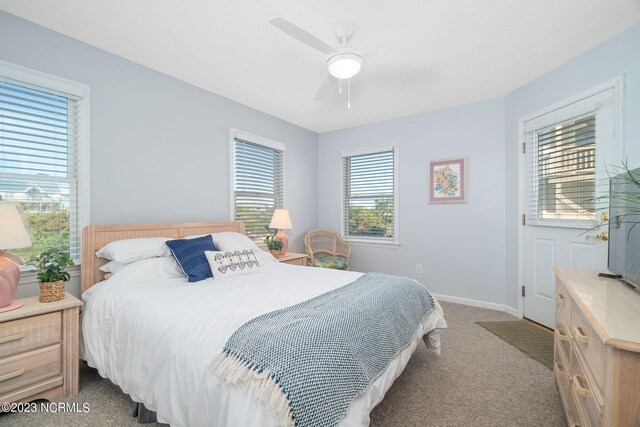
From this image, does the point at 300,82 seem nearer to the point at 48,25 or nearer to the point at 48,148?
the point at 48,25

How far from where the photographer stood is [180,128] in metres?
3.09

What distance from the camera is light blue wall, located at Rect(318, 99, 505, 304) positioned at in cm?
365

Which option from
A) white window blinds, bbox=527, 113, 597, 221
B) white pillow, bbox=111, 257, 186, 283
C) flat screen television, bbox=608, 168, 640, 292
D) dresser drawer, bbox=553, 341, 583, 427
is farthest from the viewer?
white window blinds, bbox=527, 113, 597, 221

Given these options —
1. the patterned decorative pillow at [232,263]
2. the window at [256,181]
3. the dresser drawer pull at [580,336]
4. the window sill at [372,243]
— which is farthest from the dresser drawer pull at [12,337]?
the window sill at [372,243]

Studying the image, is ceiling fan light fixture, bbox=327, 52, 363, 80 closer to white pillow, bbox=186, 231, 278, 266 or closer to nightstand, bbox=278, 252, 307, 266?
white pillow, bbox=186, 231, 278, 266

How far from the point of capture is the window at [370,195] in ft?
14.6

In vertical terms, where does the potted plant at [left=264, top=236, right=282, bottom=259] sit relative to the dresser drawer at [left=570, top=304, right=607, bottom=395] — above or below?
above

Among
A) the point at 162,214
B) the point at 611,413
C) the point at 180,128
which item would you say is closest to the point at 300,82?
the point at 180,128

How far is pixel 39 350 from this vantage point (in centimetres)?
179

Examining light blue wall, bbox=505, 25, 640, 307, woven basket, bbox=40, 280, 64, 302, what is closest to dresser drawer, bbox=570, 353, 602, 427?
light blue wall, bbox=505, 25, 640, 307

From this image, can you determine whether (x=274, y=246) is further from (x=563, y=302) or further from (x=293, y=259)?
(x=563, y=302)

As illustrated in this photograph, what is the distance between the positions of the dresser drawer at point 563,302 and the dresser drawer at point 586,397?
283 mm

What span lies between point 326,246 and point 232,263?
2.45 meters

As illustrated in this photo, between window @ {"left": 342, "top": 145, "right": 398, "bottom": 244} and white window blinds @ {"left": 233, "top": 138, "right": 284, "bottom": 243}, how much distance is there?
1169 mm
